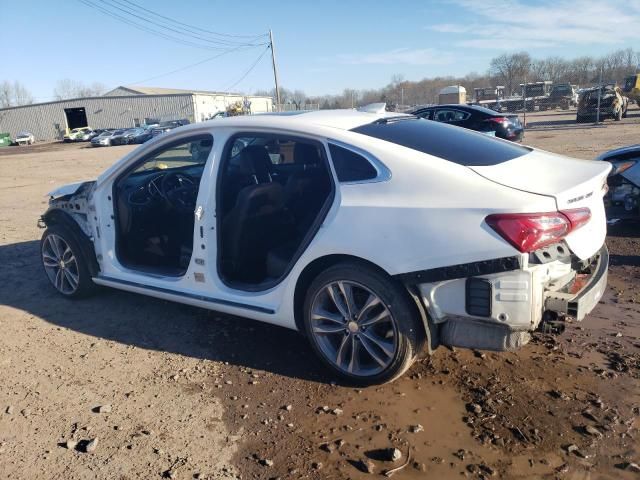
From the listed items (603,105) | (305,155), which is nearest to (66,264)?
(305,155)

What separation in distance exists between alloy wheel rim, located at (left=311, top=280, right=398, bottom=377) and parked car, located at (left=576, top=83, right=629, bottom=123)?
2918 cm

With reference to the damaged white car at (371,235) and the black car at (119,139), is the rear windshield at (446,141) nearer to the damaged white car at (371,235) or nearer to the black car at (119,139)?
the damaged white car at (371,235)

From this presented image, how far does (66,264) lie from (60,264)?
98 millimetres

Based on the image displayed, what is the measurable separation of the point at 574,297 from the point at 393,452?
1.27 metres

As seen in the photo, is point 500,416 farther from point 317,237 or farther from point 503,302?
point 317,237

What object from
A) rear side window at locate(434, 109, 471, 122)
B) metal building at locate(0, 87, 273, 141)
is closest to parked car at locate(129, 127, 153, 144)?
metal building at locate(0, 87, 273, 141)

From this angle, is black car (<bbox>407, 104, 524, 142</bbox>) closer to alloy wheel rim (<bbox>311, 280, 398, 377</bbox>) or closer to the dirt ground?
the dirt ground

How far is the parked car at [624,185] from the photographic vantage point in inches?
237

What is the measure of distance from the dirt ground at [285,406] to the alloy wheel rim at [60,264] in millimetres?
489

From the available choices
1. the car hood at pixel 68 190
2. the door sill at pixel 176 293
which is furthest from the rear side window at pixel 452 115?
the door sill at pixel 176 293

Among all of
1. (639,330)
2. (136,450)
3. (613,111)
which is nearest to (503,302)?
(639,330)

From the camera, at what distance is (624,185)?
6164 millimetres

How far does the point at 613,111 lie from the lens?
2808 centimetres

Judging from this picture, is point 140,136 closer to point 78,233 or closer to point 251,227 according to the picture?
point 78,233
